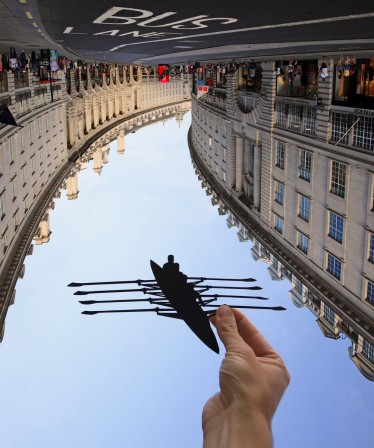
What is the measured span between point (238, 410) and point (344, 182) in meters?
29.0

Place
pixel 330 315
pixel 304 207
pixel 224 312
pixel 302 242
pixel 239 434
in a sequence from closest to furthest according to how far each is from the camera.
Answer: pixel 239 434
pixel 224 312
pixel 330 315
pixel 304 207
pixel 302 242

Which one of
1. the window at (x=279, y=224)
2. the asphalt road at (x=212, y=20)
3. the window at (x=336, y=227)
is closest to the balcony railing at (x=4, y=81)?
the asphalt road at (x=212, y=20)

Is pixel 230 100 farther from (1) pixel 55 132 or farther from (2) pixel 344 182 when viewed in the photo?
(2) pixel 344 182

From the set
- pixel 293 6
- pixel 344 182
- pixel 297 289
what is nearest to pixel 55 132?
pixel 297 289

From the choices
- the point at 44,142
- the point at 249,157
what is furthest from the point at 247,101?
the point at 44,142

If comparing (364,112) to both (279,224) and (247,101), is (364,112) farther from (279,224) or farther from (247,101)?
(247,101)

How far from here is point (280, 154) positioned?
42.4m

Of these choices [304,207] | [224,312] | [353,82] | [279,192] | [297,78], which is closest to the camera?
[224,312]

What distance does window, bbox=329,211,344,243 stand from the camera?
1271 inches

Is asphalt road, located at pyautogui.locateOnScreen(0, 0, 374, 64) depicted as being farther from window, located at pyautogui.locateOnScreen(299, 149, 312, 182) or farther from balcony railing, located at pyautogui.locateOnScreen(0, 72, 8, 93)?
balcony railing, located at pyautogui.locateOnScreen(0, 72, 8, 93)

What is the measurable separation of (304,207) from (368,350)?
37.8 feet

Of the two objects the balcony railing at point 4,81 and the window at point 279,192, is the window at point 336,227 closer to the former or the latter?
the window at point 279,192

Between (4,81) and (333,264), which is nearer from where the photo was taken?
(333,264)

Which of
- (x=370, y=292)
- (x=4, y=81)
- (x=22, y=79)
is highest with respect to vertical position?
(x=22, y=79)
